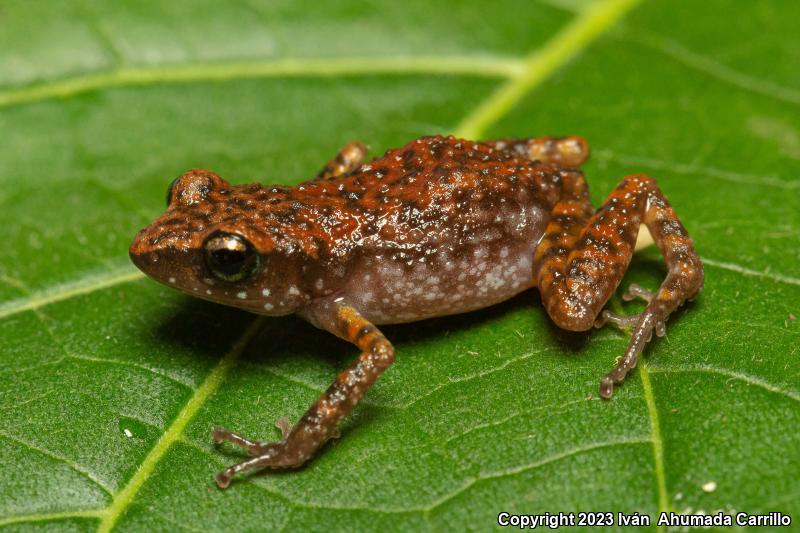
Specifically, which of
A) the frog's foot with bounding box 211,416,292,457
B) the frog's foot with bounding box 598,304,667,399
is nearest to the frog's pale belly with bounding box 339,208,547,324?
the frog's foot with bounding box 598,304,667,399

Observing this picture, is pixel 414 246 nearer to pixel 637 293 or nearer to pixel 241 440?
pixel 637 293

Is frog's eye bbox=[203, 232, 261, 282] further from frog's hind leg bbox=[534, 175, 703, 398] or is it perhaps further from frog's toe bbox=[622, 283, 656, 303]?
frog's toe bbox=[622, 283, 656, 303]

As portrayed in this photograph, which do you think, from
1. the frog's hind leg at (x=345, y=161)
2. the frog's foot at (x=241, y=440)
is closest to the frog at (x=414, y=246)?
the frog's foot at (x=241, y=440)

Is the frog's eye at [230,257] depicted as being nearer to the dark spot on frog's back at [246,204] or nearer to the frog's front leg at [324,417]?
the dark spot on frog's back at [246,204]

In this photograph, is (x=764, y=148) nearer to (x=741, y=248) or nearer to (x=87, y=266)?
(x=741, y=248)

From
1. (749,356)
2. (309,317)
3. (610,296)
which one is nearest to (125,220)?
(309,317)
